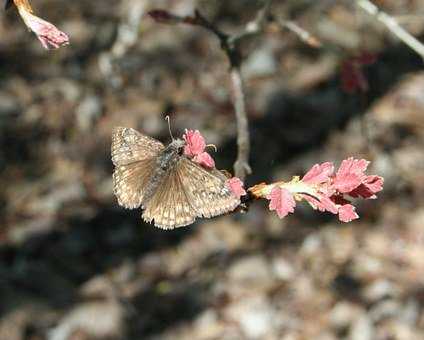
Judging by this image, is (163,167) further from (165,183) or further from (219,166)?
(219,166)

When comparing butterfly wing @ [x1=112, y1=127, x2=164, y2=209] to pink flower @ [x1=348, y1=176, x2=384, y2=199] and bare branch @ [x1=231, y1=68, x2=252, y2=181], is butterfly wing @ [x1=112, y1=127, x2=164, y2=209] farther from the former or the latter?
pink flower @ [x1=348, y1=176, x2=384, y2=199]

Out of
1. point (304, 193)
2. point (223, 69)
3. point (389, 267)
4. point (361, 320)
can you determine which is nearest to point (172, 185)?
point (304, 193)

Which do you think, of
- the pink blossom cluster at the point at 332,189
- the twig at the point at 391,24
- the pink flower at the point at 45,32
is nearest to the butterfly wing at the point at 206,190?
the pink blossom cluster at the point at 332,189

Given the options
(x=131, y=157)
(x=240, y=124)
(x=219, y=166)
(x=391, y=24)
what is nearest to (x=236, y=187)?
(x=131, y=157)

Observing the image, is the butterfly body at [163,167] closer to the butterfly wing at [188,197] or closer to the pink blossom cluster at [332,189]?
the butterfly wing at [188,197]

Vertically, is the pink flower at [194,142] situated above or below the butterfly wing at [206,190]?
above
